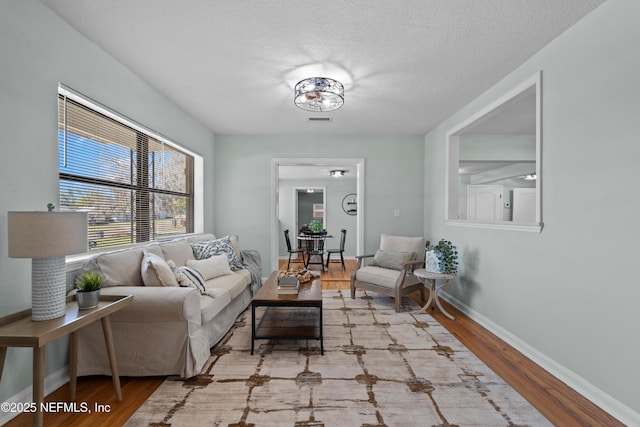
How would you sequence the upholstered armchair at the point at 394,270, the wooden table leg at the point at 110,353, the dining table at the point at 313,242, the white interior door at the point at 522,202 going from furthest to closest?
the white interior door at the point at 522,202
the dining table at the point at 313,242
the upholstered armchair at the point at 394,270
the wooden table leg at the point at 110,353

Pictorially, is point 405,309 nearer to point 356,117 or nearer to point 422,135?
point 356,117

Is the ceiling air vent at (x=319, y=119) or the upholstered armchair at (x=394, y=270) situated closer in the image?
the upholstered armchair at (x=394, y=270)

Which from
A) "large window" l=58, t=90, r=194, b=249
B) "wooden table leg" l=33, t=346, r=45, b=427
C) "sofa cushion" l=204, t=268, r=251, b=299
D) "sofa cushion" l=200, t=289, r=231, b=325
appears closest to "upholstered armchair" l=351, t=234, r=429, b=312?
"sofa cushion" l=204, t=268, r=251, b=299

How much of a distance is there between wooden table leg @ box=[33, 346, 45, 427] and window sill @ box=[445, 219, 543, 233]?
10.7ft

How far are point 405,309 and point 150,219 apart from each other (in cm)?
318

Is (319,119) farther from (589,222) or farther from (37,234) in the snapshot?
(37,234)

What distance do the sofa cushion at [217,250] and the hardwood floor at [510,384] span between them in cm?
153

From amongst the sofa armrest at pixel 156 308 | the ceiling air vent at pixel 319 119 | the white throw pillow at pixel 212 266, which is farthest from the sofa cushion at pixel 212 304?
the ceiling air vent at pixel 319 119

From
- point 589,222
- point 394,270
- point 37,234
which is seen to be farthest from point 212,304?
point 589,222

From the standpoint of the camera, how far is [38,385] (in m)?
1.34

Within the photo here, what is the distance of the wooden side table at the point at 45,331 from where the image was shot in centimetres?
136

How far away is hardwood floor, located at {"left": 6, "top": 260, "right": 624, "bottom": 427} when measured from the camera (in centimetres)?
170

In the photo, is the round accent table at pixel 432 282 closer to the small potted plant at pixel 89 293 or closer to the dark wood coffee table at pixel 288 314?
the dark wood coffee table at pixel 288 314

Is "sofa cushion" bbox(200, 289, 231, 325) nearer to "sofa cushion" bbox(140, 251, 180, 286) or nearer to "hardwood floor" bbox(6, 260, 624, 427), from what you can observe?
"sofa cushion" bbox(140, 251, 180, 286)
